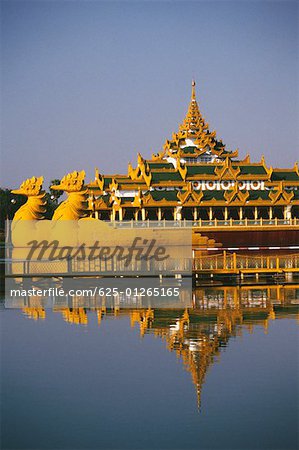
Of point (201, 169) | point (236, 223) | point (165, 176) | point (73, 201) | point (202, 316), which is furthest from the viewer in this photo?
point (201, 169)

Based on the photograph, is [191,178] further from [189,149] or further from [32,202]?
[32,202]

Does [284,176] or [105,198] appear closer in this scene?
[105,198]

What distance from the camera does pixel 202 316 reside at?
26.7 m

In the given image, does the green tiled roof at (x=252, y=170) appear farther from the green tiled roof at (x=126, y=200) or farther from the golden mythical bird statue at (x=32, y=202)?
the golden mythical bird statue at (x=32, y=202)

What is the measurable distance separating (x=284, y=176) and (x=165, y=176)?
9582 millimetres

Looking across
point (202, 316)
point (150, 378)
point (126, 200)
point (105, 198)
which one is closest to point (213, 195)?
point (126, 200)

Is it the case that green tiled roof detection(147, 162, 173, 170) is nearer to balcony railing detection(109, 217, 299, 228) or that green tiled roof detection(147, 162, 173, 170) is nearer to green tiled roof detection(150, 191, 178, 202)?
green tiled roof detection(150, 191, 178, 202)

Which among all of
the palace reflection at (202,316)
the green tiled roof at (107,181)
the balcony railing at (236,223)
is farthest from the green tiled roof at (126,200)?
the palace reflection at (202,316)

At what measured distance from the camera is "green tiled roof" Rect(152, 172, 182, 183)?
65750mm

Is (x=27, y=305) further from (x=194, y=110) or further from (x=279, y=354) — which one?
(x=194, y=110)

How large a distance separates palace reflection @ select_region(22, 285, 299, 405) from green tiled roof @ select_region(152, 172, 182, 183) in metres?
32.8

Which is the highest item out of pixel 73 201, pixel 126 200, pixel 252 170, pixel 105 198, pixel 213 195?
pixel 252 170

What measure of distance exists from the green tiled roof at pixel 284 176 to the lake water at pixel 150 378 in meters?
39.7

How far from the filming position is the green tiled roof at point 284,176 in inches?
2643
